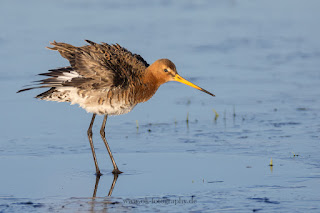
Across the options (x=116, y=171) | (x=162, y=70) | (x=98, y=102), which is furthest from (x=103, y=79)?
(x=116, y=171)

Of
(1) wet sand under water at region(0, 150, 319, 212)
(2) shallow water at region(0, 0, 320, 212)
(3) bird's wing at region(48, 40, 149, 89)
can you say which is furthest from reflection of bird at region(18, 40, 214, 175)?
(2) shallow water at region(0, 0, 320, 212)

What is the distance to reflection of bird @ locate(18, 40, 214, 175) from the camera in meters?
7.67

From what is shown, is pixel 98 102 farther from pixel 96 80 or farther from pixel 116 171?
pixel 116 171

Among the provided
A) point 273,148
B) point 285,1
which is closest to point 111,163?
point 273,148

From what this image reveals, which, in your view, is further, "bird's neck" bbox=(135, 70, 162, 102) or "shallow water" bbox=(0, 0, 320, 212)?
"bird's neck" bbox=(135, 70, 162, 102)

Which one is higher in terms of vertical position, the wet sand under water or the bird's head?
the bird's head

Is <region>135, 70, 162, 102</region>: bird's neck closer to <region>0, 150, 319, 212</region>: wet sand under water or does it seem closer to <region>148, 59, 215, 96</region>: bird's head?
<region>148, 59, 215, 96</region>: bird's head

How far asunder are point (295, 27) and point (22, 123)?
867 cm

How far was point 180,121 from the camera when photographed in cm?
960

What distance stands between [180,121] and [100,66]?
2280 mm

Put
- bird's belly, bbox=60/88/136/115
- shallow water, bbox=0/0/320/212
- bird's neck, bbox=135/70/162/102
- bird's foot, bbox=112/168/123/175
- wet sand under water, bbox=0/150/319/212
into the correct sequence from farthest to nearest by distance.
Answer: bird's neck, bbox=135/70/162/102 < bird's belly, bbox=60/88/136/115 < bird's foot, bbox=112/168/123/175 < shallow water, bbox=0/0/320/212 < wet sand under water, bbox=0/150/319/212

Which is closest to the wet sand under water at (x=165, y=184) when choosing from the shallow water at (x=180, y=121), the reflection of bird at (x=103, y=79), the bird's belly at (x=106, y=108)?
the shallow water at (x=180, y=121)

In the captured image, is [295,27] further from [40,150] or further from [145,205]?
[145,205]

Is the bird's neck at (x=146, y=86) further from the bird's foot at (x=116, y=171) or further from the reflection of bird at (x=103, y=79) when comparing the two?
the bird's foot at (x=116, y=171)
